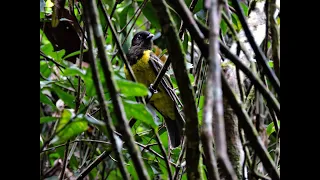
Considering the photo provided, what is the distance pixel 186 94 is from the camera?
37.3 inches

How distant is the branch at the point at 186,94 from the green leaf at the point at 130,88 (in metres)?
0.08

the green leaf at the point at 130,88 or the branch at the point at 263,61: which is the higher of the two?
the branch at the point at 263,61

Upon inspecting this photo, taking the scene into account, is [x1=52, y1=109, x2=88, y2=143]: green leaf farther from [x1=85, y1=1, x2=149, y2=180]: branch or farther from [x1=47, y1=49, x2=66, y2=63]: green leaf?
[x1=47, y1=49, x2=66, y2=63]: green leaf

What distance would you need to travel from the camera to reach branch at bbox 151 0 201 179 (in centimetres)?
95

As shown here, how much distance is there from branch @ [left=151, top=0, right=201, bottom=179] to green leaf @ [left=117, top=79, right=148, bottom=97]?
8 centimetres

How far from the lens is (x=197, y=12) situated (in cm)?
211

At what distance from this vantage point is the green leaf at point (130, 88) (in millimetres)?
1013

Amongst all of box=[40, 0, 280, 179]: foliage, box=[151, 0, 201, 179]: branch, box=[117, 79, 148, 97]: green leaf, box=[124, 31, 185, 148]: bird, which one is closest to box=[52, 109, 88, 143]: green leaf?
box=[40, 0, 280, 179]: foliage

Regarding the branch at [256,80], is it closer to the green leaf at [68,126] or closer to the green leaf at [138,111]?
the green leaf at [138,111]

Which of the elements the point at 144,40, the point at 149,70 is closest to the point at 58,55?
the point at 149,70

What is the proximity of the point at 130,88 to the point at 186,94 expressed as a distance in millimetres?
139

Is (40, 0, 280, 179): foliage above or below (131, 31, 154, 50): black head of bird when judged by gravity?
below

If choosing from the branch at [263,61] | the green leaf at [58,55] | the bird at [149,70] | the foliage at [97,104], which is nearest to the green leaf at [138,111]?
the foliage at [97,104]
